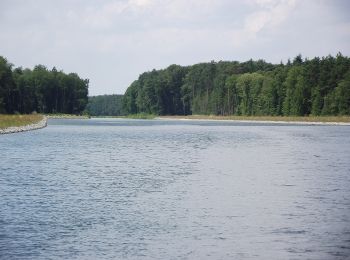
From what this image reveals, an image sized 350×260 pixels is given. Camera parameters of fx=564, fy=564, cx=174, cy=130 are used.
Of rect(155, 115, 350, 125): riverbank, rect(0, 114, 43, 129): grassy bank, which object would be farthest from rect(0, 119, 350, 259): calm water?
rect(155, 115, 350, 125): riverbank

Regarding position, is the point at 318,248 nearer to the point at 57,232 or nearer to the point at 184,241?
the point at 184,241

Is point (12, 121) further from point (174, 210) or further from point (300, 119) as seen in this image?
point (174, 210)

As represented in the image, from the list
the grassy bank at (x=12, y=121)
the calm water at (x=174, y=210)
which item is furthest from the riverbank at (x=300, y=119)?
the calm water at (x=174, y=210)

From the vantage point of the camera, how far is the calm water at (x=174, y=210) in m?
15.5

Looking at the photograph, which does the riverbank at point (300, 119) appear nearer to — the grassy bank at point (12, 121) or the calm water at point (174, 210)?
the grassy bank at point (12, 121)

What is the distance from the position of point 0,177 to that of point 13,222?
12573mm

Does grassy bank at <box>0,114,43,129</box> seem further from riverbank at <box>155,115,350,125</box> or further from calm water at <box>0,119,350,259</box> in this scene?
riverbank at <box>155,115,350,125</box>

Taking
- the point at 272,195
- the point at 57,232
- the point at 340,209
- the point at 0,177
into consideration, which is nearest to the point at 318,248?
the point at 340,209

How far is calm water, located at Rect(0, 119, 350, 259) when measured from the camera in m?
15.5

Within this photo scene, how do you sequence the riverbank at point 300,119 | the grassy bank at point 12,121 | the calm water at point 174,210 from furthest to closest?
1. the riverbank at point 300,119
2. the grassy bank at point 12,121
3. the calm water at point 174,210

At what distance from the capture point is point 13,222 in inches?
733

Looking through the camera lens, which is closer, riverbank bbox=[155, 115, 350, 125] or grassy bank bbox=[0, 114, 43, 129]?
grassy bank bbox=[0, 114, 43, 129]

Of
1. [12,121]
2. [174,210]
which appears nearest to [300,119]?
[12,121]

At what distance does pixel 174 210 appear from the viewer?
2122cm
